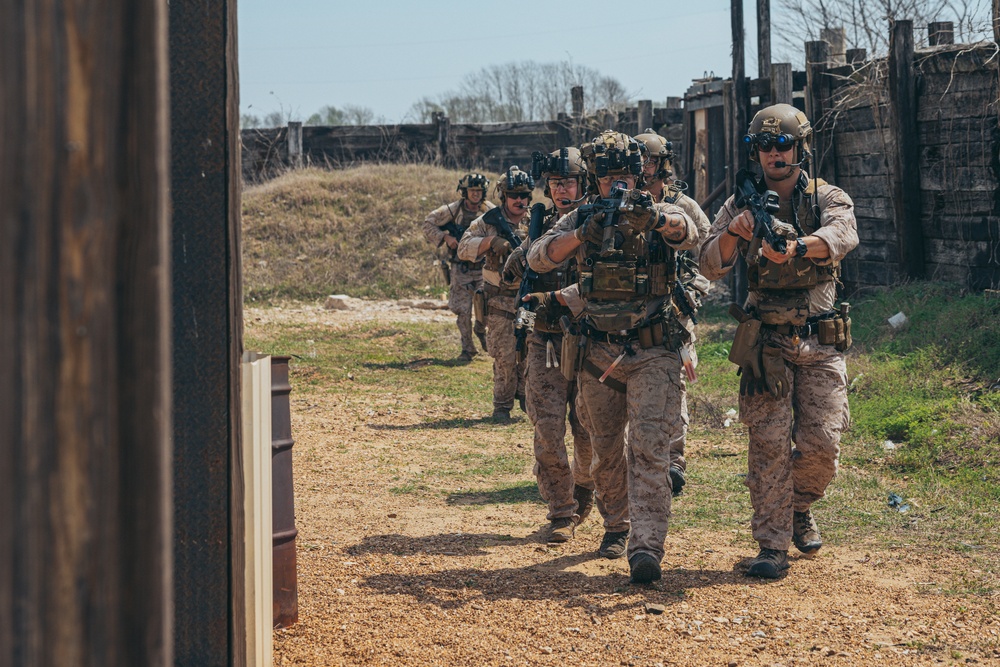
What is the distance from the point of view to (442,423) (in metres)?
10.3

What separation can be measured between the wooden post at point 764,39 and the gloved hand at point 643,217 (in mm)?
9582

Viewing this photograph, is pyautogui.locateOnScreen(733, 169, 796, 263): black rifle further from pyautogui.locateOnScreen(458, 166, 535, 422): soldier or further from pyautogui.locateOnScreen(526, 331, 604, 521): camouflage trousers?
pyautogui.locateOnScreen(458, 166, 535, 422): soldier

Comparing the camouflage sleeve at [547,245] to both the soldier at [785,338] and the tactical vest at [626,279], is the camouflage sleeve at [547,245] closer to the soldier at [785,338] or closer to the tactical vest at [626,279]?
the tactical vest at [626,279]

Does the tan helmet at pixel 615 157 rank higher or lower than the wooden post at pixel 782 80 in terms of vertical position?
lower

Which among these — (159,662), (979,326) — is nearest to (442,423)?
(979,326)

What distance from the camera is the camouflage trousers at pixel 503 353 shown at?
9641 mm

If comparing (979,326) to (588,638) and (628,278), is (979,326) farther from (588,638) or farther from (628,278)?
(588,638)

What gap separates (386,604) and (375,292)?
1612cm

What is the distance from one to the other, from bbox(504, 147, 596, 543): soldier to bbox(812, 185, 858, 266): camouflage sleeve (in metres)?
1.36

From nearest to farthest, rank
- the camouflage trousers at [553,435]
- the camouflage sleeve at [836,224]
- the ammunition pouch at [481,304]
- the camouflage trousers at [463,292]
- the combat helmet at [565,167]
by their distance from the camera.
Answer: the camouflage sleeve at [836,224], the camouflage trousers at [553,435], the combat helmet at [565,167], the ammunition pouch at [481,304], the camouflage trousers at [463,292]

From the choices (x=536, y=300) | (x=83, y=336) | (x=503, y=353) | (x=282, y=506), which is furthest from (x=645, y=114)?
(x=83, y=336)

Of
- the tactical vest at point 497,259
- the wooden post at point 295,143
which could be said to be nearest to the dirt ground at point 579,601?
the tactical vest at point 497,259

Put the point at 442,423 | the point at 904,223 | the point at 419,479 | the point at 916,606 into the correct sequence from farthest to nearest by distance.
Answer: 1. the point at 904,223
2. the point at 442,423
3. the point at 419,479
4. the point at 916,606

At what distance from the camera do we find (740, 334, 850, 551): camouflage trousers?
18.2 ft
